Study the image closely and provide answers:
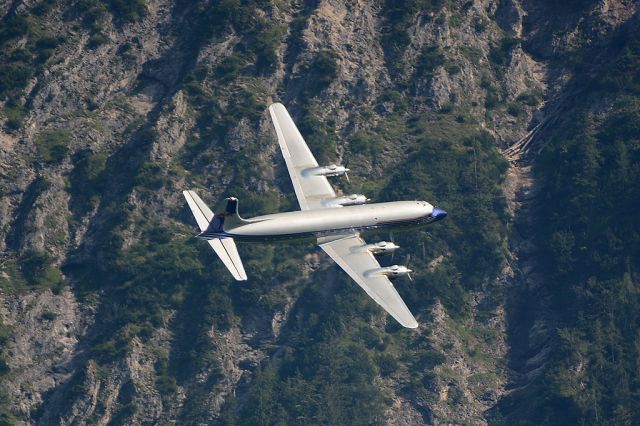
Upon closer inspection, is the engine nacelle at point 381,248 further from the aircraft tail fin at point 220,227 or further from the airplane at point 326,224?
the aircraft tail fin at point 220,227

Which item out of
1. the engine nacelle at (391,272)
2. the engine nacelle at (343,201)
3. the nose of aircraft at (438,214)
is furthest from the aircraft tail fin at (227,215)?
the nose of aircraft at (438,214)

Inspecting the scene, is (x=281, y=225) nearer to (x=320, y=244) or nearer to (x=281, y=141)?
(x=320, y=244)

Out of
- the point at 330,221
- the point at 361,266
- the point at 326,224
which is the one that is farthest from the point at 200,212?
the point at 361,266

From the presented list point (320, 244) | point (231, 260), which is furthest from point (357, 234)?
point (231, 260)

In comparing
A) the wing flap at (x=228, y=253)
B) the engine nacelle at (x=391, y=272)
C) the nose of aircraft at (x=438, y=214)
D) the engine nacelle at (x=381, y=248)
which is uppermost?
the wing flap at (x=228, y=253)

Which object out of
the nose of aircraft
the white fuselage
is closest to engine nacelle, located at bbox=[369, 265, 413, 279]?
the white fuselage

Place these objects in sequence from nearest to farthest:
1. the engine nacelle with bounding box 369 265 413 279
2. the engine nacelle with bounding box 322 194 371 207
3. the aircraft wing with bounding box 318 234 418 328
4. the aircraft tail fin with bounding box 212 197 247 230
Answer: the aircraft tail fin with bounding box 212 197 247 230 < the aircraft wing with bounding box 318 234 418 328 < the engine nacelle with bounding box 369 265 413 279 < the engine nacelle with bounding box 322 194 371 207

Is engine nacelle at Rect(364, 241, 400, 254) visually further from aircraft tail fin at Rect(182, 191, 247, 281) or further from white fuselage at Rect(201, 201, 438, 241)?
aircraft tail fin at Rect(182, 191, 247, 281)

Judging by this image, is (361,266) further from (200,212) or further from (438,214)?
(200,212)
